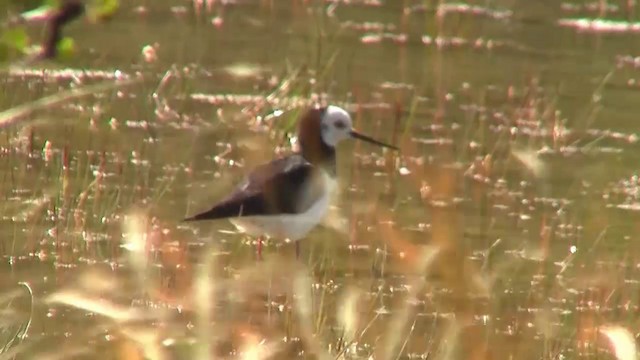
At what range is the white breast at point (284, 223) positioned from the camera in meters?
6.88

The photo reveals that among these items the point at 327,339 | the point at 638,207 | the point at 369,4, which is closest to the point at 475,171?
the point at 638,207

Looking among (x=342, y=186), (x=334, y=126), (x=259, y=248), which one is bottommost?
(x=342, y=186)

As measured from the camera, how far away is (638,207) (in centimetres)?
816

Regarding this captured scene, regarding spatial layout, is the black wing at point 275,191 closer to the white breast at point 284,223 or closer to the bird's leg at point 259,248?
the white breast at point 284,223

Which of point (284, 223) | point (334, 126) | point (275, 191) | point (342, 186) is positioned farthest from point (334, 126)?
point (284, 223)

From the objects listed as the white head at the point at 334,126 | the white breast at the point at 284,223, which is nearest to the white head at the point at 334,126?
the white head at the point at 334,126

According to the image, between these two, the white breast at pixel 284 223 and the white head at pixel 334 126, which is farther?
the white head at pixel 334 126

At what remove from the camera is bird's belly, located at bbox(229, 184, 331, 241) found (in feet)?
22.5

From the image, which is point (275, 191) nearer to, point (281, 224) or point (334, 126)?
point (281, 224)

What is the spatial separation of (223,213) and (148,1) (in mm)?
5965

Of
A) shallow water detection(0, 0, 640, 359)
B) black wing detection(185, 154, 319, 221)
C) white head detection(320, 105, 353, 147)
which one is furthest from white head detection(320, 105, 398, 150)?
black wing detection(185, 154, 319, 221)

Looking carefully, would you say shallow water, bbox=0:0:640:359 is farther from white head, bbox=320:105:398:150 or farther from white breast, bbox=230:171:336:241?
white head, bbox=320:105:398:150

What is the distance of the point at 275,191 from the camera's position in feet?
23.1

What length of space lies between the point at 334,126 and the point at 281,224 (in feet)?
3.55
